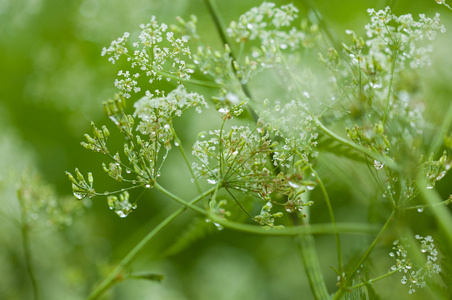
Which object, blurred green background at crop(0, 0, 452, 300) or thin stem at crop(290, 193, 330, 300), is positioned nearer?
thin stem at crop(290, 193, 330, 300)

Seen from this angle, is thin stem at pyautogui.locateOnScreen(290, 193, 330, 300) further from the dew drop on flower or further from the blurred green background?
the blurred green background

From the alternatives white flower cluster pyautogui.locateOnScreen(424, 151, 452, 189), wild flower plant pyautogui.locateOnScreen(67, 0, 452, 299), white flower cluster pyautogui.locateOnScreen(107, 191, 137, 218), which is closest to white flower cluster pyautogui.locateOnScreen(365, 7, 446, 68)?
wild flower plant pyautogui.locateOnScreen(67, 0, 452, 299)

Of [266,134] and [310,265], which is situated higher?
[266,134]

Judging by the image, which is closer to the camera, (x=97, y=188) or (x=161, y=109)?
(x=161, y=109)

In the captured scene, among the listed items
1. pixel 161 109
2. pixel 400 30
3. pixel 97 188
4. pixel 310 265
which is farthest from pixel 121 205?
pixel 97 188

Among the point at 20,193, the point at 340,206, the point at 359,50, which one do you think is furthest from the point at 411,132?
the point at 20,193

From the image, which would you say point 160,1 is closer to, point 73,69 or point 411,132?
point 73,69

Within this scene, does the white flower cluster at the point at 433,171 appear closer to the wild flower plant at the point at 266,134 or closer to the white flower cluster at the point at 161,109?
the wild flower plant at the point at 266,134

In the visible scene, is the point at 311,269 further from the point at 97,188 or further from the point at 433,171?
the point at 97,188
